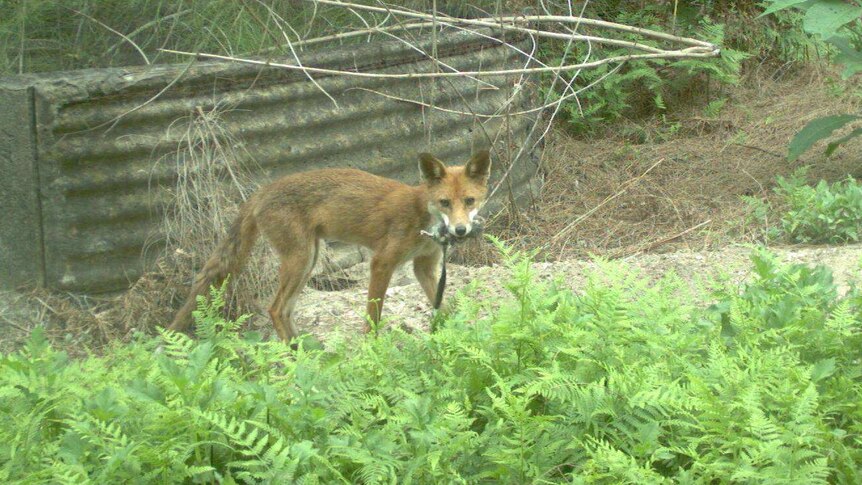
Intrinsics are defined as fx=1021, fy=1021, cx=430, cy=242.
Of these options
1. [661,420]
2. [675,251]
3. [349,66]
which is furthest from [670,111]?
[661,420]

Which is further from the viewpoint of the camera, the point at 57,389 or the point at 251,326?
the point at 251,326

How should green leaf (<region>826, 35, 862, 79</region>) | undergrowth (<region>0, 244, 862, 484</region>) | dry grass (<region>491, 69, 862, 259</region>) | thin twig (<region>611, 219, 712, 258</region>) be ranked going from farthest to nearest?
dry grass (<region>491, 69, 862, 259</region>), green leaf (<region>826, 35, 862, 79</region>), thin twig (<region>611, 219, 712, 258</region>), undergrowth (<region>0, 244, 862, 484</region>)

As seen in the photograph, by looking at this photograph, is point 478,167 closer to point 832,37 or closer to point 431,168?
point 431,168

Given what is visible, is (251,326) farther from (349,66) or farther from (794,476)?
(794,476)

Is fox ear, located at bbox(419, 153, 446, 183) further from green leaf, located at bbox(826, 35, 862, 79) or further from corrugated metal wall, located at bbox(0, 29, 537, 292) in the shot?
green leaf, located at bbox(826, 35, 862, 79)

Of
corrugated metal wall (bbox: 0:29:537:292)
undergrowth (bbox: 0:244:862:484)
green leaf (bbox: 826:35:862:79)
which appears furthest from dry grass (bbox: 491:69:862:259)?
undergrowth (bbox: 0:244:862:484)

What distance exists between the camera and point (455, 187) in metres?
7.34

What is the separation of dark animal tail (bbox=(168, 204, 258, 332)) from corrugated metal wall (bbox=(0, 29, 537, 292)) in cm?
55

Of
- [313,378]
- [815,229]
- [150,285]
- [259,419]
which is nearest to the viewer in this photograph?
[259,419]

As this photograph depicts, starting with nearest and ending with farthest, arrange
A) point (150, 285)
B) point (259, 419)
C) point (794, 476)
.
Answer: point (794, 476) < point (259, 419) < point (150, 285)

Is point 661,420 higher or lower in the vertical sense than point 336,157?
higher

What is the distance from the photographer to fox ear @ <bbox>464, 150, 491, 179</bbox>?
7328 millimetres

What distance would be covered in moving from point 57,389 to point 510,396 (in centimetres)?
181

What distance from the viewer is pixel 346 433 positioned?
381 cm
